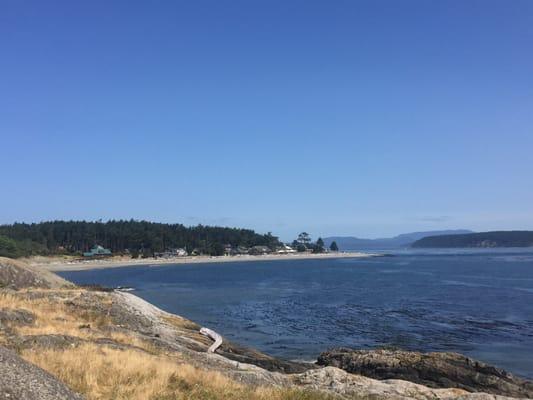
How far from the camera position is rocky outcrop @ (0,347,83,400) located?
8.85 meters

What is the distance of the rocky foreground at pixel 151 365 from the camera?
12.0m

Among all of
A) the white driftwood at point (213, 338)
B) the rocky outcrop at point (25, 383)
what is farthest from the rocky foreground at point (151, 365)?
the white driftwood at point (213, 338)

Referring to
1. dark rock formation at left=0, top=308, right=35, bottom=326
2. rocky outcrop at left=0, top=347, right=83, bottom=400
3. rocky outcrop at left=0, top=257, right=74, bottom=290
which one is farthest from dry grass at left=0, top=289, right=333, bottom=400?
rocky outcrop at left=0, top=257, right=74, bottom=290

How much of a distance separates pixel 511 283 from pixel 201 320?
5886cm

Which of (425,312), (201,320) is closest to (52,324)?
(201,320)

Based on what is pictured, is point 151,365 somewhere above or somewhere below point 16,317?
below

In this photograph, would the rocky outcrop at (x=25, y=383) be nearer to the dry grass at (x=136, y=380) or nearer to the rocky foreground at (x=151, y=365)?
the rocky foreground at (x=151, y=365)

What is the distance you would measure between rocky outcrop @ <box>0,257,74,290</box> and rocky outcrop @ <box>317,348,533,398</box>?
23.0 meters

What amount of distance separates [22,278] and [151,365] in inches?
1089

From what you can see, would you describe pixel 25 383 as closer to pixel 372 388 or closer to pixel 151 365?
pixel 151 365

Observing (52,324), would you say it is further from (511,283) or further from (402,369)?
(511,283)

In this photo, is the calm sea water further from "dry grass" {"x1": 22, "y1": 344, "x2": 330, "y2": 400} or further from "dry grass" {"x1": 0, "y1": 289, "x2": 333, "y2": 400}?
"dry grass" {"x1": 22, "y1": 344, "x2": 330, "y2": 400}

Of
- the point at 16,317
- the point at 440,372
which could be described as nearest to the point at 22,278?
the point at 16,317

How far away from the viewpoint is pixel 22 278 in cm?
3878
